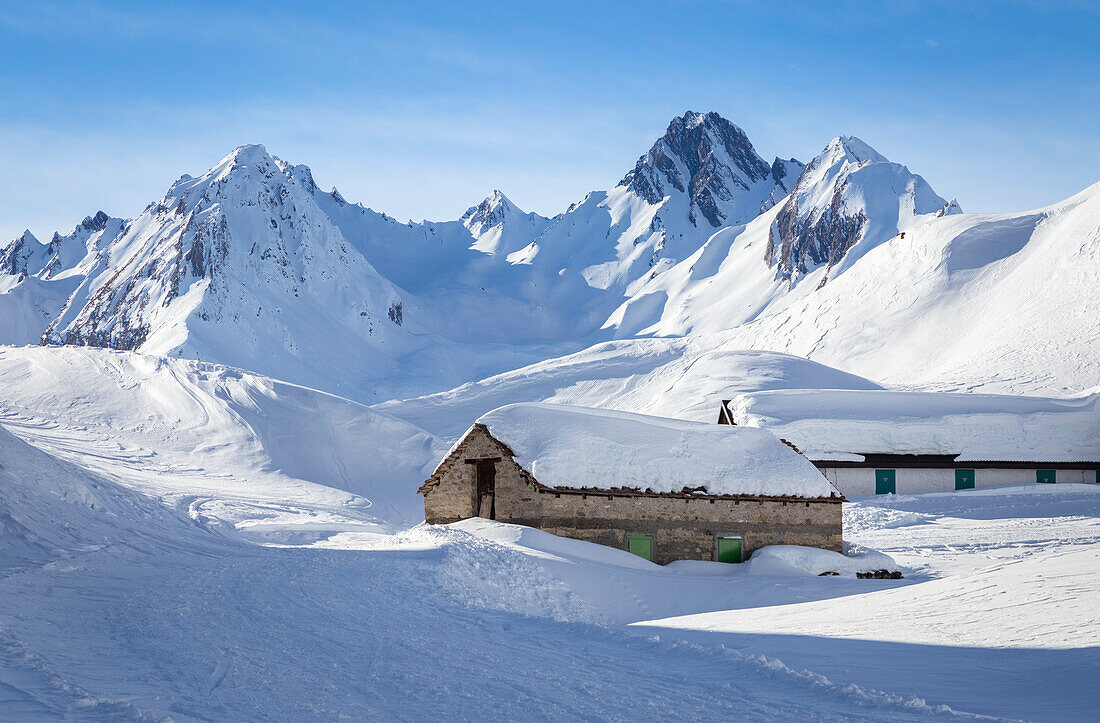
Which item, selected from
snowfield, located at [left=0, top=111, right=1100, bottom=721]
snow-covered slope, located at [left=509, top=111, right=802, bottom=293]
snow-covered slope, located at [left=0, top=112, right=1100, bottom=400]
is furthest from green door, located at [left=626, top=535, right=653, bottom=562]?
snow-covered slope, located at [left=509, top=111, right=802, bottom=293]

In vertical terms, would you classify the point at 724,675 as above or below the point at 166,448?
below

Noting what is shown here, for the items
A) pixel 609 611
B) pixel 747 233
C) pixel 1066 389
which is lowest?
pixel 609 611

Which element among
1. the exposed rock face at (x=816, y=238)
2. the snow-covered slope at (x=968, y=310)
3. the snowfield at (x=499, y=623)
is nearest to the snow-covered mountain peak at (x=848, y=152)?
the exposed rock face at (x=816, y=238)

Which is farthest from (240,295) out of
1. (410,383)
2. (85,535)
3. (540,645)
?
(540,645)

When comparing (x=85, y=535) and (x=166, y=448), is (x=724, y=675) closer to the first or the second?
(x=85, y=535)

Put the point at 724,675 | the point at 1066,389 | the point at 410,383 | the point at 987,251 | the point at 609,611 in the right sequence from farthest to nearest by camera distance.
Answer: the point at 410,383 → the point at 987,251 → the point at 1066,389 → the point at 609,611 → the point at 724,675

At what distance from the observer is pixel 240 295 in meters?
117

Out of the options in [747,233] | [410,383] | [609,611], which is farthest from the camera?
[747,233]

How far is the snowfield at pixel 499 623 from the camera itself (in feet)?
32.8

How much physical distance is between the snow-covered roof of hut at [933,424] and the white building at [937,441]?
0.05m

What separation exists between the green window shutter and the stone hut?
18.4 meters

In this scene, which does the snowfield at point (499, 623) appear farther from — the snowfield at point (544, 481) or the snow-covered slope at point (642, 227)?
→ the snow-covered slope at point (642, 227)

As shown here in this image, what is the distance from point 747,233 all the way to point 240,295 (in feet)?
283

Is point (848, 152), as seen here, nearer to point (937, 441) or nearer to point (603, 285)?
point (603, 285)
